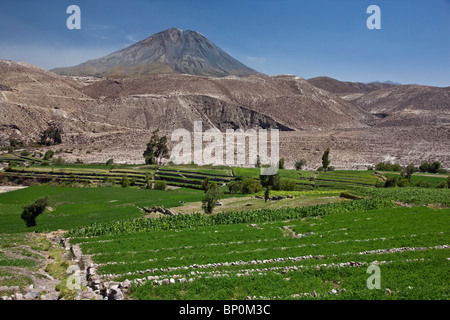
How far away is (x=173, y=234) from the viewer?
20766mm

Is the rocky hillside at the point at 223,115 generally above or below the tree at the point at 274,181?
above

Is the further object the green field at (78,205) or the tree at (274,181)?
the tree at (274,181)

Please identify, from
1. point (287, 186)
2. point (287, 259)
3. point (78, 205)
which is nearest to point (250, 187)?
point (287, 186)

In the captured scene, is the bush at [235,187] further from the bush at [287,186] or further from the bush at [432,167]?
the bush at [432,167]

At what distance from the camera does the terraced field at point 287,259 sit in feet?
36.3

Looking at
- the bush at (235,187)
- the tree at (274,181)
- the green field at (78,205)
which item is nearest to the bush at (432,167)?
the tree at (274,181)

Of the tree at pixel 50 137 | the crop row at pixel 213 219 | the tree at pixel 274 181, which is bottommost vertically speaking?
the crop row at pixel 213 219

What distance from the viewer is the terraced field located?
36.3 ft

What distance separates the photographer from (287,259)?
14344 millimetres

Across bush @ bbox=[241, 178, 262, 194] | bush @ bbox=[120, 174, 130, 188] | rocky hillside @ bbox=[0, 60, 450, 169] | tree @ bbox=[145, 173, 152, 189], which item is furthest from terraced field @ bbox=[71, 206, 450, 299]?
rocky hillside @ bbox=[0, 60, 450, 169]

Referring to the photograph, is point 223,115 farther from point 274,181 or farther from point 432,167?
point 274,181

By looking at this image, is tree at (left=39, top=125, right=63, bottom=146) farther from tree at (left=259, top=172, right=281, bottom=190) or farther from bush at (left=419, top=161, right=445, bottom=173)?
bush at (left=419, top=161, right=445, bottom=173)
